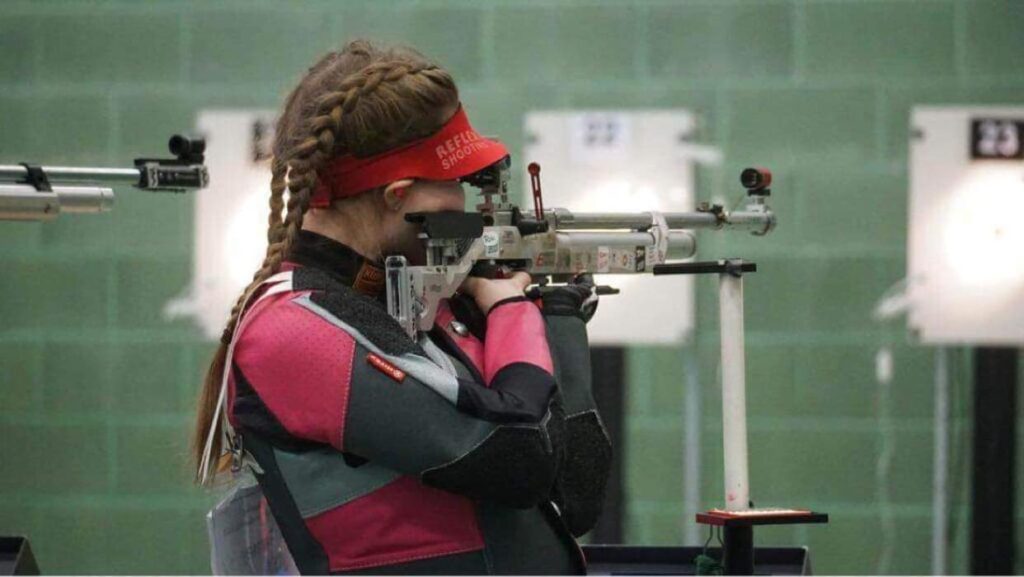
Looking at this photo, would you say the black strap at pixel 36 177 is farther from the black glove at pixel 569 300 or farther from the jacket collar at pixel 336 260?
the black glove at pixel 569 300

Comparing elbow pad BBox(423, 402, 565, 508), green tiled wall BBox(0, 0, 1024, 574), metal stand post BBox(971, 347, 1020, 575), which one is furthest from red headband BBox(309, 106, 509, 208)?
metal stand post BBox(971, 347, 1020, 575)

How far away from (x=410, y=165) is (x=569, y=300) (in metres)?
0.24

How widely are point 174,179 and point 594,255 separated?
0.70m

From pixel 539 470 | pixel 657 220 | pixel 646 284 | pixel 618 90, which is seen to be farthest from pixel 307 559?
pixel 618 90

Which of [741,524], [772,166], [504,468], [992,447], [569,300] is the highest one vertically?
[772,166]

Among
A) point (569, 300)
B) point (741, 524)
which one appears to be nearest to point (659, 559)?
point (741, 524)

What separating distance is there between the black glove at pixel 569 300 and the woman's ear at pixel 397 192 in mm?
197

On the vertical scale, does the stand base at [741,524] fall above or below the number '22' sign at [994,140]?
below

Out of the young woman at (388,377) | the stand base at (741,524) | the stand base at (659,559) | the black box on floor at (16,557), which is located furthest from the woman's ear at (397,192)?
the black box on floor at (16,557)

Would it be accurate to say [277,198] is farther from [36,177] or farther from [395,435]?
[36,177]

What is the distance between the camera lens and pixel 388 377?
5.08 ft

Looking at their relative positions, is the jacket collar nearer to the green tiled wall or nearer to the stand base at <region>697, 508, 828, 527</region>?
the stand base at <region>697, 508, 828, 527</region>

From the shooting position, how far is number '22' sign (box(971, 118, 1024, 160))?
3.62 meters

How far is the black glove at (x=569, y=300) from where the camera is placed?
5.74 ft
